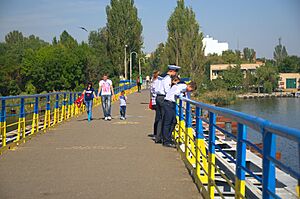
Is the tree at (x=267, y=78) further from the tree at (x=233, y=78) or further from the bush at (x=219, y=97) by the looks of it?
the bush at (x=219, y=97)

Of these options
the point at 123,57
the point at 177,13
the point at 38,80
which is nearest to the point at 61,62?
the point at 38,80

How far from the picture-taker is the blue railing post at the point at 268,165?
3.21 metres

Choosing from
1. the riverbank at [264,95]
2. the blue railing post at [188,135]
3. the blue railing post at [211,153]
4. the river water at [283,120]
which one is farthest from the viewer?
the riverbank at [264,95]

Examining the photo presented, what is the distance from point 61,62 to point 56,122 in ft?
180

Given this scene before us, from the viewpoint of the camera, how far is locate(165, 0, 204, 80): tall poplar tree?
58.8 metres

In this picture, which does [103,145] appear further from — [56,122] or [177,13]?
[177,13]

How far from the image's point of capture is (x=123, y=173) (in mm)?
7258

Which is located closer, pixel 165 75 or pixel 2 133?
pixel 2 133

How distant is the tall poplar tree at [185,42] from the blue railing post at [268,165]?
5457 centimetres

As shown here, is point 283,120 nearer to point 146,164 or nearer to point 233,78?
point 146,164

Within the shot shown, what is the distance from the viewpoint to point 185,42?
6028cm

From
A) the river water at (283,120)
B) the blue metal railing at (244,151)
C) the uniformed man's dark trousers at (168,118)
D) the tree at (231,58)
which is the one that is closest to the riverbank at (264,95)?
the tree at (231,58)

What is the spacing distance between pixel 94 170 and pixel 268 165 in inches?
182

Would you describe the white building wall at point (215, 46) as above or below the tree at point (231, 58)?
above
